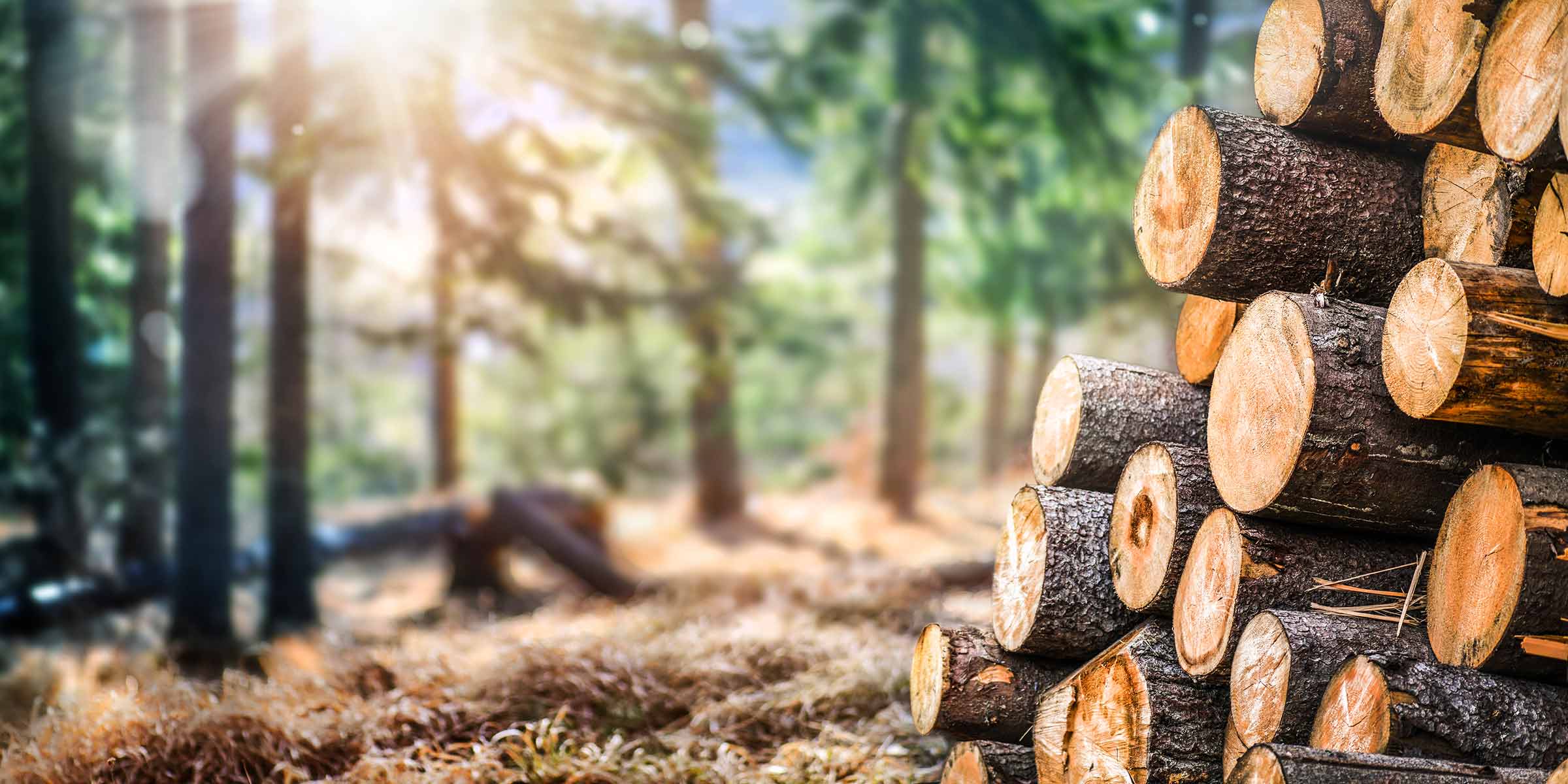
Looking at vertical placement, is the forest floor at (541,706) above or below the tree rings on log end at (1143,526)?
below

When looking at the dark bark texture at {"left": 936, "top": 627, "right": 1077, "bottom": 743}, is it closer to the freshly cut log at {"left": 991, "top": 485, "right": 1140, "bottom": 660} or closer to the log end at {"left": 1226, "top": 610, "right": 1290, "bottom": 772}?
the freshly cut log at {"left": 991, "top": 485, "right": 1140, "bottom": 660}

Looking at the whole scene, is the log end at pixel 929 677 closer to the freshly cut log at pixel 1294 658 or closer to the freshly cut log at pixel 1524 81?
the freshly cut log at pixel 1294 658

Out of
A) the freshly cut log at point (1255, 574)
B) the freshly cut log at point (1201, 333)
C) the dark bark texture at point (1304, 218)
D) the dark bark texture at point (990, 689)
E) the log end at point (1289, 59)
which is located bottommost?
the dark bark texture at point (990, 689)

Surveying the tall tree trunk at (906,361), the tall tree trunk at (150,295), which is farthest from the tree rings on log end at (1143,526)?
the tall tree trunk at (906,361)

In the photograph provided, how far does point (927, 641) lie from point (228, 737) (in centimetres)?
237

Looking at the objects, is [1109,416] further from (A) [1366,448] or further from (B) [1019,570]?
(A) [1366,448]

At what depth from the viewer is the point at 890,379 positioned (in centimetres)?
1180

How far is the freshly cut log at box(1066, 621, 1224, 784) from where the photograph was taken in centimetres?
224

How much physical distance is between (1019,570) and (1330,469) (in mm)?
870

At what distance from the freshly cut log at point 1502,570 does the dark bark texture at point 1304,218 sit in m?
0.63

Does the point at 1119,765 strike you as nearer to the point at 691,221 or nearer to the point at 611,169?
the point at 691,221

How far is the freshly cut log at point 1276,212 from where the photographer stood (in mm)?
2293

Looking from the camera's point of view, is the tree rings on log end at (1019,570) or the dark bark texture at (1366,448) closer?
the dark bark texture at (1366,448)

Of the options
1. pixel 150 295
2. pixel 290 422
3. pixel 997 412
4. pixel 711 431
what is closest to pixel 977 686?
pixel 290 422
